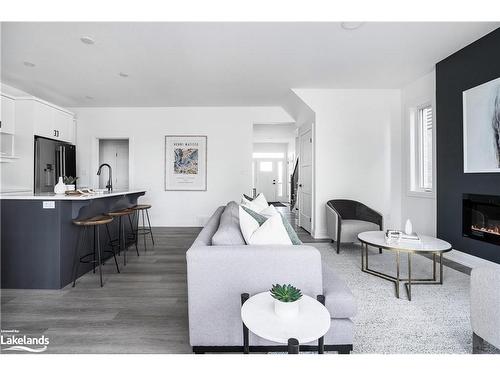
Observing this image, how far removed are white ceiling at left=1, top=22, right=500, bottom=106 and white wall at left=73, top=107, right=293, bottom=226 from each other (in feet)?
2.82

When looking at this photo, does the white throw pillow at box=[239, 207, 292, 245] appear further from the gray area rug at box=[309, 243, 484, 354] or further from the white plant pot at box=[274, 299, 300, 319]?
the gray area rug at box=[309, 243, 484, 354]

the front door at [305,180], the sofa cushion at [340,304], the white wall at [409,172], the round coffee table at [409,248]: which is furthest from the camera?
the front door at [305,180]

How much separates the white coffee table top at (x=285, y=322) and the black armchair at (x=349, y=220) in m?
2.66

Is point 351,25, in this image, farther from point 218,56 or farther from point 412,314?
point 412,314

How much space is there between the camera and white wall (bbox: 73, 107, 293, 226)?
225 inches

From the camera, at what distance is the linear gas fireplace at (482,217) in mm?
2820

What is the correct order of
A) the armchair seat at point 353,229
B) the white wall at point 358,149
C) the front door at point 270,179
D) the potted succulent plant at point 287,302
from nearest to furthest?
the potted succulent plant at point 287,302, the armchair seat at point 353,229, the white wall at point 358,149, the front door at point 270,179

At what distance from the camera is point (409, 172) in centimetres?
438

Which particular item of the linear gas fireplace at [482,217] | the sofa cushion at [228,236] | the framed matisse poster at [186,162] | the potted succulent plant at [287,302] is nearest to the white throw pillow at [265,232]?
the sofa cushion at [228,236]

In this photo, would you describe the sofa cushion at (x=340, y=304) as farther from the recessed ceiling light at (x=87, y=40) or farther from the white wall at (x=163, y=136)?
the white wall at (x=163, y=136)

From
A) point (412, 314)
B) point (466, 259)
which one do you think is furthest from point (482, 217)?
point (412, 314)

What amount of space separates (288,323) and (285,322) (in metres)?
0.01

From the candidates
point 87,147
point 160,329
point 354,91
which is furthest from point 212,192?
point 160,329

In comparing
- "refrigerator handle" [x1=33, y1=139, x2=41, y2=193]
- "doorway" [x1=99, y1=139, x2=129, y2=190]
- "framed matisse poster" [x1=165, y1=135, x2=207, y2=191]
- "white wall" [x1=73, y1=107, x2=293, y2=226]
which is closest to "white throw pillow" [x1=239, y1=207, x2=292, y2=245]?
"white wall" [x1=73, y1=107, x2=293, y2=226]
